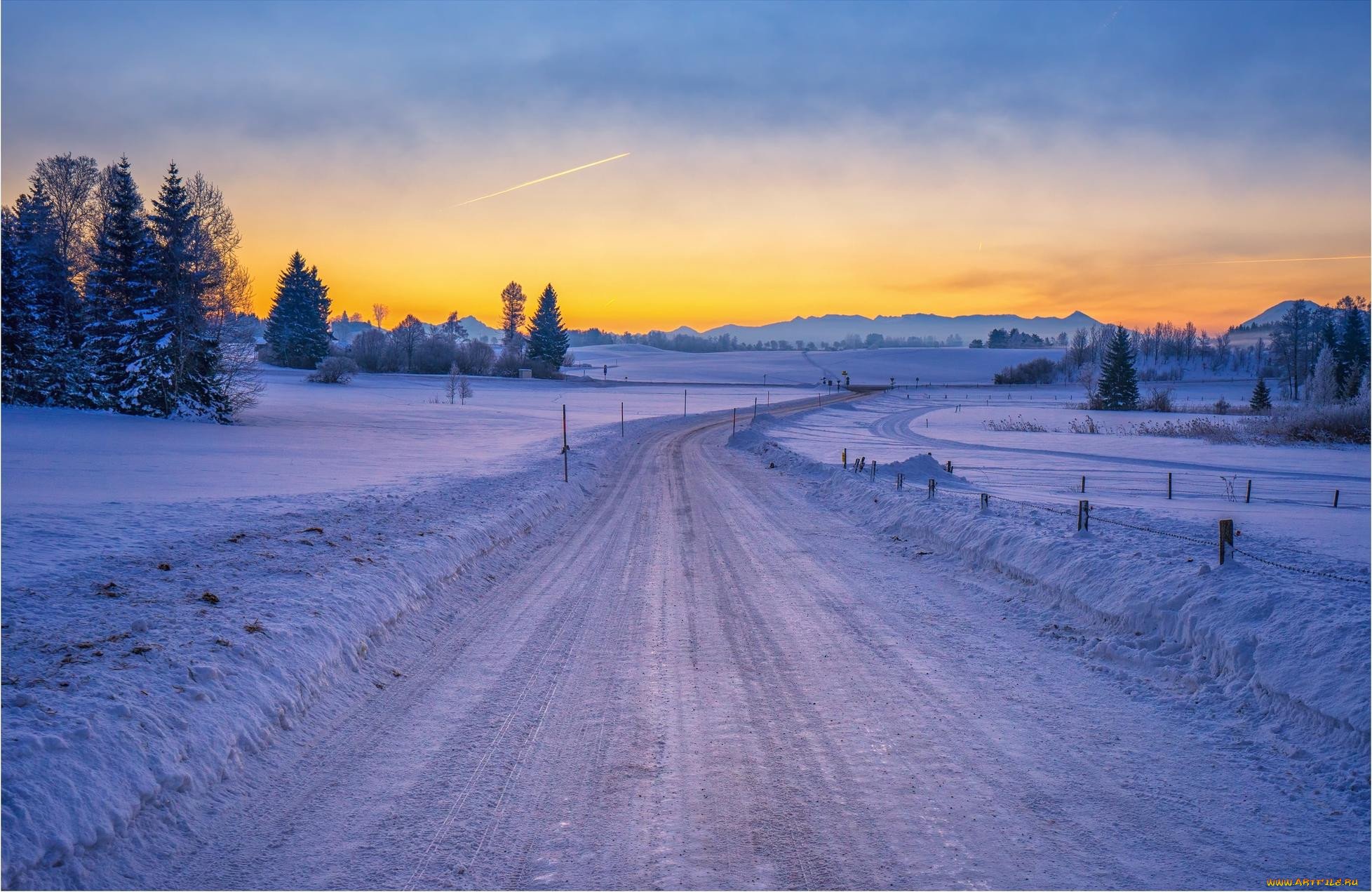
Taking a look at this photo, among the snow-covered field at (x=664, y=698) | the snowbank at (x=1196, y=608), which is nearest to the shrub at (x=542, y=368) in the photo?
the snow-covered field at (x=664, y=698)

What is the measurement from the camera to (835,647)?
7152 mm

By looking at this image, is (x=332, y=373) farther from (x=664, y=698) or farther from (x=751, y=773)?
(x=751, y=773)

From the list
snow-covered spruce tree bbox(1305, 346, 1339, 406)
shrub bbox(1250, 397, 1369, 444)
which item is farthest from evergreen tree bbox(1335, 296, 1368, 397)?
shrub bbox(1250, 397, 1369, 444)

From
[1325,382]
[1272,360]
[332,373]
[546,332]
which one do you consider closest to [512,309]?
[546,332]

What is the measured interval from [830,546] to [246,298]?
3557 cm

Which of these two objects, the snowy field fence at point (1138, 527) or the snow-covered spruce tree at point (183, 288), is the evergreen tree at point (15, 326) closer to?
the snow-covered spruce tree at point (183, 288)

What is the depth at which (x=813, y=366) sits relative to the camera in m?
146

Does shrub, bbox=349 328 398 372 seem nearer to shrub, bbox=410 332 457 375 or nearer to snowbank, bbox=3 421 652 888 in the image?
shrub, bbox=410 332 457 375

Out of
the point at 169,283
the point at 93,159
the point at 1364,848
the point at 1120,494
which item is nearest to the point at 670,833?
the point at 1364,848

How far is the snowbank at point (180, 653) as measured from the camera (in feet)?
13.3

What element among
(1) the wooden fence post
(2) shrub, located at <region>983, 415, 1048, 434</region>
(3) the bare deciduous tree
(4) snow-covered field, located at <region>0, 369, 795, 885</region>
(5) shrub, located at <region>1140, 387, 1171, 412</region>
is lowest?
(4) snow-covered field, located at <region>0, 369, 795, 885</region>

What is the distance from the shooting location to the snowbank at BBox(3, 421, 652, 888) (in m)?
4.06

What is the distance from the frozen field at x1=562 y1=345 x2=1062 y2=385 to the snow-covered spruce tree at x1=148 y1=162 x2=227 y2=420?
7637cm

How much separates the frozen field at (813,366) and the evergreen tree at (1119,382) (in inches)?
1972
